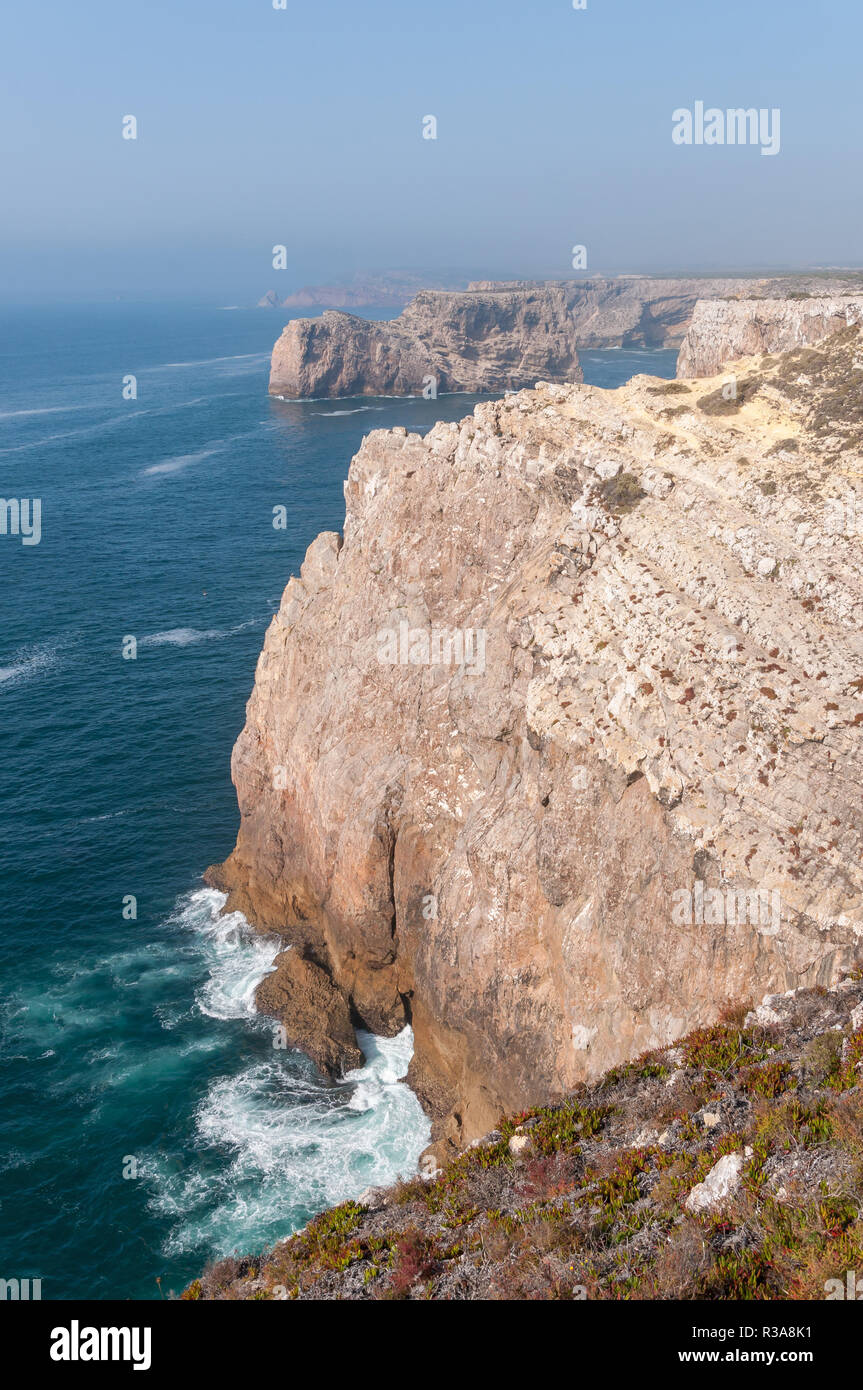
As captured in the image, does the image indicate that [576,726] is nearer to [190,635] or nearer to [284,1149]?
[284,1149]

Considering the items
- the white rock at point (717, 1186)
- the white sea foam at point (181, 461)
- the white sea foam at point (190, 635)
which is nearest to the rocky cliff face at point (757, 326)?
the white rock at point (717, 1186)

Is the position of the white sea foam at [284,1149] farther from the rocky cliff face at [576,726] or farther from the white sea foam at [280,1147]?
the rocky cliff face at [576,726]

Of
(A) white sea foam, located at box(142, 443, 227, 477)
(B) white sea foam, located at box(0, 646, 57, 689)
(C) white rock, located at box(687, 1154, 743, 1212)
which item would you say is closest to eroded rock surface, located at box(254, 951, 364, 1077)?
(C) white rock, located at box(687, 1154, 743, 1212)

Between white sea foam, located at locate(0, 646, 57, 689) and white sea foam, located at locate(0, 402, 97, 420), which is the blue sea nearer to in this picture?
white sea foam, located at locate(0, 646, 57, 689)

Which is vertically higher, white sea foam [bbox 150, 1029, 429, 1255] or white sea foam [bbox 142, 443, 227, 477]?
white sea foam [bbox 142, 443, 227, 477]
